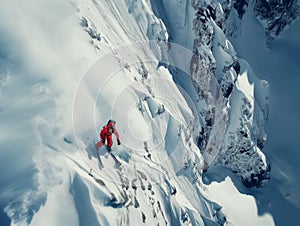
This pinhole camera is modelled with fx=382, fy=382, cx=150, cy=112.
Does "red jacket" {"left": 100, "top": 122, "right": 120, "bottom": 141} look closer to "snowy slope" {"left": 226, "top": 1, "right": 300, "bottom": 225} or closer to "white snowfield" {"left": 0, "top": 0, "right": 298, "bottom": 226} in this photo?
"white snowfield" {"left": 0, "top": 0, "right": 298, "bottom": 226}

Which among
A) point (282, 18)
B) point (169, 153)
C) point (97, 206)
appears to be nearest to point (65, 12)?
point (169, 153)

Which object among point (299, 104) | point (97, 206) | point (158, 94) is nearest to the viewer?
point (97, 206)

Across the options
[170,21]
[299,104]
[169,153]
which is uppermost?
[170,21]

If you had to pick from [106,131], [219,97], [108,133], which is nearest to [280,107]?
[219,97]

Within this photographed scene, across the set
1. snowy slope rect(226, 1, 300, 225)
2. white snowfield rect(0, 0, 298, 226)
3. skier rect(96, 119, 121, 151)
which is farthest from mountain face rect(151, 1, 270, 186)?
skier rect(96, 119, 121, 151)

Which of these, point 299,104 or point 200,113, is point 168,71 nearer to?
point 200,113

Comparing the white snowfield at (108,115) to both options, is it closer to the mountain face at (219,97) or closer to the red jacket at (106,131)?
the mountain face at (219,97)

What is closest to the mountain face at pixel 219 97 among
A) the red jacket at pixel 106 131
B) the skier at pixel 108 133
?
the skier at pixel 108 133

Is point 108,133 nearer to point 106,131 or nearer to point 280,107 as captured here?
point 106,131
